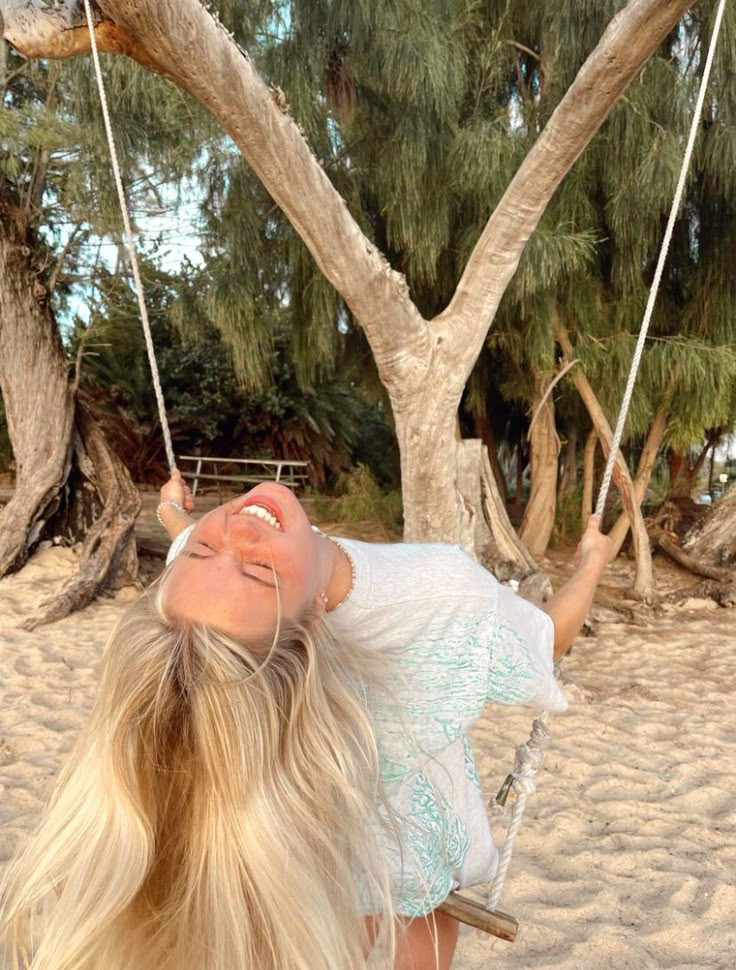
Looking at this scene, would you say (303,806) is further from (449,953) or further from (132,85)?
(132,85)

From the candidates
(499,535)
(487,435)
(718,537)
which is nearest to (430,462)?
(499,535)

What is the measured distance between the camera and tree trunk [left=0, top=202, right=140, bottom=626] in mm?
4762

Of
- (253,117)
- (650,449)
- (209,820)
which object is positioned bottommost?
(209,820)

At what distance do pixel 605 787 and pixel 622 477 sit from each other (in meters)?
2.35

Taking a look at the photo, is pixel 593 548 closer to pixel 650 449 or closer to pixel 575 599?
pixel 575 599

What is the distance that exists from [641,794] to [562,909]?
30.5 inches

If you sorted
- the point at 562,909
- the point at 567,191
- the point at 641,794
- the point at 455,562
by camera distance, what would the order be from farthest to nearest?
the point at 567,191, the point at 641,794, the point at 562,909, the point at 455,562

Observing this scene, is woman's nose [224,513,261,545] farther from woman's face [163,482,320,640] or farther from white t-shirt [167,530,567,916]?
white t-shirt [167,530,567,916]

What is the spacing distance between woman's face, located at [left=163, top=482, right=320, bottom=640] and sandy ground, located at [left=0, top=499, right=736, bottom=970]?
4.36ft

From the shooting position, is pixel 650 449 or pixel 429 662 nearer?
pixel 429 662

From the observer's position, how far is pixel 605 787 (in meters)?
2.49

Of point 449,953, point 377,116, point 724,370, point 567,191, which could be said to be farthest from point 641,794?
point 377,116

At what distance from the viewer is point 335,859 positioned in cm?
77

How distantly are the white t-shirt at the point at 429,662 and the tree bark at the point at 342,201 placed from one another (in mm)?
1701
